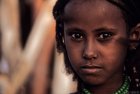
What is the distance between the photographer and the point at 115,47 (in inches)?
69.5

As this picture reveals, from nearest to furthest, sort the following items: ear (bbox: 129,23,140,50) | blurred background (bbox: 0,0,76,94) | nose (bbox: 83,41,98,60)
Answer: nose (bbox: 83,41,98,60) < ear (bbox: 129,23,140,50) < blurred background (bbox: 0,0,76,94)

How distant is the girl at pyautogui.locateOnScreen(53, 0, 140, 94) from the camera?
1.73 m

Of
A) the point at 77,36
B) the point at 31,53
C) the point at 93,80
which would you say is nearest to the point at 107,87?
the point at 93,80

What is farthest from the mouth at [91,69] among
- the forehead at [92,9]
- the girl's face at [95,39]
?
the forehead at [92,9]

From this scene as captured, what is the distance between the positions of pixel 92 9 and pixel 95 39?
3.2 inches

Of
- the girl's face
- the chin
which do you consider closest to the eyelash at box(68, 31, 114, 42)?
the girl's face

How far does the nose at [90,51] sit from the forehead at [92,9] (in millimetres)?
70

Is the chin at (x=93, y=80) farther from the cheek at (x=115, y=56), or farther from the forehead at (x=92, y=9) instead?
the forehead at (x=92, y=9)

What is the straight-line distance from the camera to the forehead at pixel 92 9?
1735 mm

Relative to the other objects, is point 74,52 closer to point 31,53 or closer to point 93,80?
point 93,80

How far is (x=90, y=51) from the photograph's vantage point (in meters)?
1.72

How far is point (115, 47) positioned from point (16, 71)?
1803 mm

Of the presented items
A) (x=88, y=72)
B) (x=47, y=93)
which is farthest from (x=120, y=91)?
(x=47, y=93)

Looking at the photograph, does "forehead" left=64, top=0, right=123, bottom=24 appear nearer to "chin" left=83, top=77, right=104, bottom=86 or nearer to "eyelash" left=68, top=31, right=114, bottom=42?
"eyelash" left=68, top=31, right=114, bottom=42
